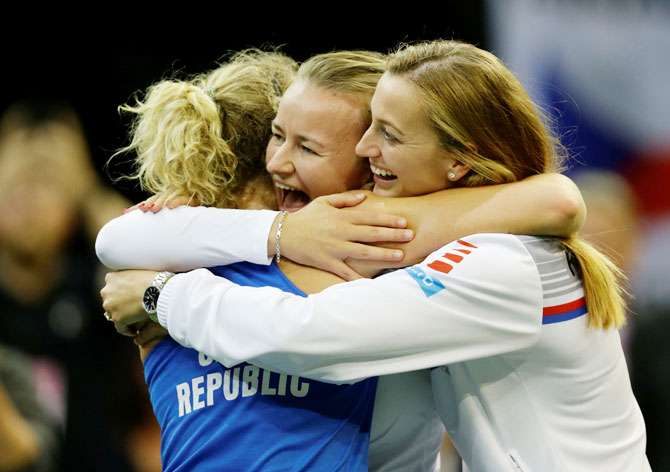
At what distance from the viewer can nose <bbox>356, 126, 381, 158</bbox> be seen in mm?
1764

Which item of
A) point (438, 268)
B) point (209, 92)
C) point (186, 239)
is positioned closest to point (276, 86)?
point (209, 92)

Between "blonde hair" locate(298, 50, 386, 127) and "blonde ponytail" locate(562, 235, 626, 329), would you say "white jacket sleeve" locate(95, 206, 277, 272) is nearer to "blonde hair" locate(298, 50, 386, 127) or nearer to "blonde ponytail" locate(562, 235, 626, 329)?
"blonde hair" locate(298, 50, 386, 127)

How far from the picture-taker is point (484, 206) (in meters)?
1.59

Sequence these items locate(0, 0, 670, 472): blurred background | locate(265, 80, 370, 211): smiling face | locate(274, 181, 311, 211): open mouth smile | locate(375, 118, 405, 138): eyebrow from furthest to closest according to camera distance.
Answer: locate(0, 0, 670, 472): blurred background → locate(274, 181, 311, 211): open mouth smile → locate(265, 80, 370, 211): smiling face → locate(375, 118, 405, 138): eyebrow

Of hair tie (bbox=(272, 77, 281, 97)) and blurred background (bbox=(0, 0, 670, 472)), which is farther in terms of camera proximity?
blurred background (bbox=(0, 0, 670, 472))

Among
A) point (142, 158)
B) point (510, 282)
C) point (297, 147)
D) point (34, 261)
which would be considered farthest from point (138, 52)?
point (510, 282)

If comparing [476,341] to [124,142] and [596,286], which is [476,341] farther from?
[124,142]

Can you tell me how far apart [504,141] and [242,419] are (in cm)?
80

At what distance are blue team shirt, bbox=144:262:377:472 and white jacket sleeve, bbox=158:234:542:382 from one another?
13cm

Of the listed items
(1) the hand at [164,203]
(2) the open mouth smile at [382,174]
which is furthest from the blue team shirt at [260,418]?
(2) the open mouth smile at [382,174]

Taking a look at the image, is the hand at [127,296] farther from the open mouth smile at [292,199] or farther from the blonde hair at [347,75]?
the blonde hair at [347,75]

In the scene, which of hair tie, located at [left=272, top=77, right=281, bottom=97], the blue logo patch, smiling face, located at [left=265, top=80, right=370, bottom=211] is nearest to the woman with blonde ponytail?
the blue logo patch

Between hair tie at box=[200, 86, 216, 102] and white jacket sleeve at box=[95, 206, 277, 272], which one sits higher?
hair tie at box=[200, 86, 216, 102]

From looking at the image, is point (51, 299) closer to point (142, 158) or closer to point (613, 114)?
point (142, 158)
